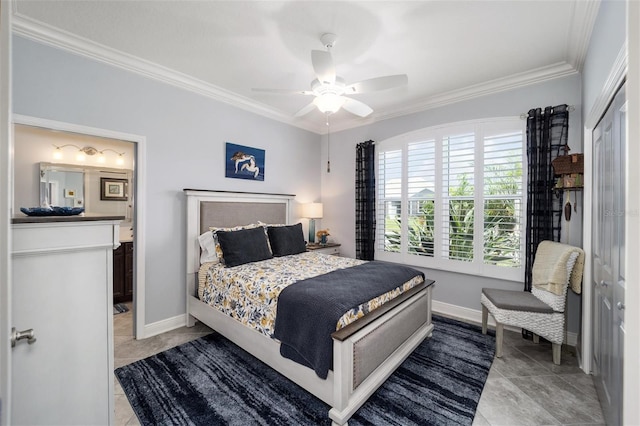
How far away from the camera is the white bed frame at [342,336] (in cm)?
180

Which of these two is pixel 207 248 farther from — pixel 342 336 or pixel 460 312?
pixel 460 312

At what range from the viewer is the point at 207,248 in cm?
321

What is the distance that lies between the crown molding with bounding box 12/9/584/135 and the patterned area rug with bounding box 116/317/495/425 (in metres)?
2.78

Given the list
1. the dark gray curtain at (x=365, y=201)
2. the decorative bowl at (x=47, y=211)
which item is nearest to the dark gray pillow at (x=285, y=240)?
the dark gray curtain at (x=365, y=201)

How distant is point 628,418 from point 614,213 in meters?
1.45

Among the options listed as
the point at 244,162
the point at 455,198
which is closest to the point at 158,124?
the point at 244,162

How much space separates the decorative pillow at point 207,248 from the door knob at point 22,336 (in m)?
2.13

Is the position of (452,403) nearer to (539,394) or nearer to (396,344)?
(396,344)

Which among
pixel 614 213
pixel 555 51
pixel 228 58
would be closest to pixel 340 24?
pixel 228 58

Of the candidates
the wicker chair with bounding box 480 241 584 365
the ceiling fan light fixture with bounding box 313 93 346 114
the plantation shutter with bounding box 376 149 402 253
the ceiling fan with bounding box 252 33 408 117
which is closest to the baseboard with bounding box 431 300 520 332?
the wicker chair with bounding box 480 241 584 365

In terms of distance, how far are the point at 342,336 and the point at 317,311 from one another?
9.8 inches

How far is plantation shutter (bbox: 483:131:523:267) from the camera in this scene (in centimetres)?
313

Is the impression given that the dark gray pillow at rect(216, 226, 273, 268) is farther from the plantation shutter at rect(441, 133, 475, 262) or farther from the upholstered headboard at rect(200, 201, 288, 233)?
the plantation shutter at rect(441, 133, 475, 262)

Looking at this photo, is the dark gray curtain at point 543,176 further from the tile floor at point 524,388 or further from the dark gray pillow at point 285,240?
the dark gray pillow at point 285,240
